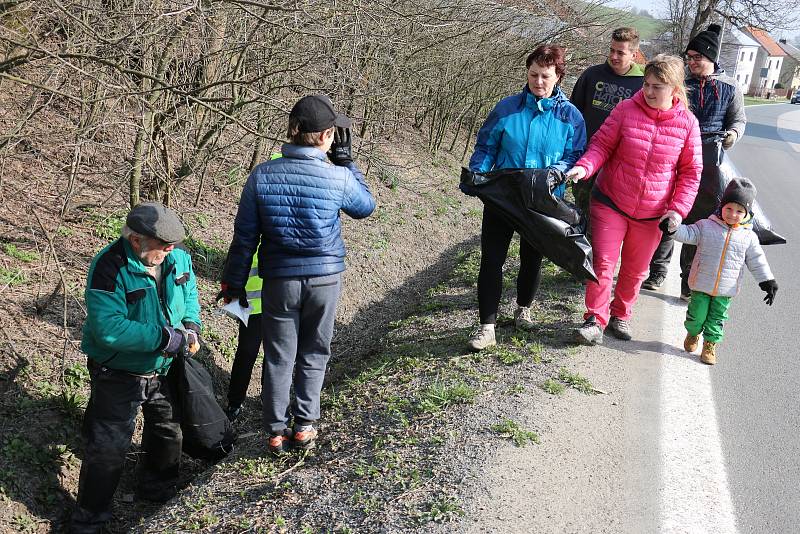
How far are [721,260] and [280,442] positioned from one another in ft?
10.9

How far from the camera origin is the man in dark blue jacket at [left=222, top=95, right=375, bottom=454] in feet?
12.6

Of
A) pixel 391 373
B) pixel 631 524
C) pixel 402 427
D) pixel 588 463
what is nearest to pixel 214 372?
pixel 391 373

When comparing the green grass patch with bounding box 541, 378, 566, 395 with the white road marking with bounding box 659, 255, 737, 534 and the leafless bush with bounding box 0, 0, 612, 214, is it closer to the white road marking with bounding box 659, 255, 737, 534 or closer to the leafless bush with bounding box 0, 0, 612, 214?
the white road marking with bounding box 659, 255, 737, 534

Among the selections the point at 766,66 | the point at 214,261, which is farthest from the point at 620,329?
the point at 766,66

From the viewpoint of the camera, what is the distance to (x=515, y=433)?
405 cm

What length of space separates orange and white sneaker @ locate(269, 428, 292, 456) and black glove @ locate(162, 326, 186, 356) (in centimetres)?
74

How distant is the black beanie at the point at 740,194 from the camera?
16.9ft

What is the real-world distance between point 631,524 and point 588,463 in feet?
1.59

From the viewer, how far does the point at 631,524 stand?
343cm

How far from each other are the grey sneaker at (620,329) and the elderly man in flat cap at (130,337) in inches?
121

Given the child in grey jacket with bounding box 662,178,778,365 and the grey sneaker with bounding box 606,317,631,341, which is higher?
the child in grey jacket with bounding box 662,178,778,365

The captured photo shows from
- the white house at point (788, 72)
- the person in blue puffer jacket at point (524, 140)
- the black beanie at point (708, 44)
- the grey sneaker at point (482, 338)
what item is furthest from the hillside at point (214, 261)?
the white house at point (788, 72)

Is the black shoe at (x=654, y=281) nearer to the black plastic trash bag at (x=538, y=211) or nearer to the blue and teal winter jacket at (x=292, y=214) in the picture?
the black plastic trash bag at (x=538, y=211)

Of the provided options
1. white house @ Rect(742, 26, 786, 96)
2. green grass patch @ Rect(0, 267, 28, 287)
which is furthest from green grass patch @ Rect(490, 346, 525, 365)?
white house @ Rect(742, 26, 786, 96)
